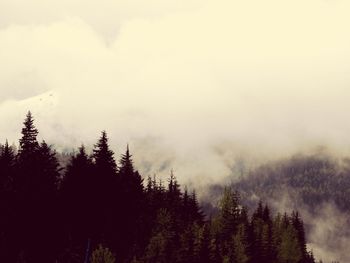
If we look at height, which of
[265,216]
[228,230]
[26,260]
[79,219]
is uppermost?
[265,216]

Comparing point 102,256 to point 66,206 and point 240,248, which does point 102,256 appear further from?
point 240,248

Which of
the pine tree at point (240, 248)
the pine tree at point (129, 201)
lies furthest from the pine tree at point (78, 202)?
the pine tree at point (240, 248)

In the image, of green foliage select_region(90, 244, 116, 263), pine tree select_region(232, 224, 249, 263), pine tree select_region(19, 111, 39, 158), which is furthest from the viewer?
pine tree select_region(232, 224, 249, 263)

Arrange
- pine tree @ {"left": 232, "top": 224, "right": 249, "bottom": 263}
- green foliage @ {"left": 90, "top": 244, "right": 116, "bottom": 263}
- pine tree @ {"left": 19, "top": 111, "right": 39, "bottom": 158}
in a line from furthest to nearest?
1. pine tree @ {"left": 232, "top": 224, "right": 249, "bottom": 263}
2. green foliage @ {"left": 90, "top": 244, "right": 116, "bottom": 263}
3. pine tree @ {"left": 19, "top": 111, "right": 39, "bottom": 158}

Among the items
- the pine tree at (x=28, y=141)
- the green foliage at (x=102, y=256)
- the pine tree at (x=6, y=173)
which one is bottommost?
the green foliage at (x=102, y=256)

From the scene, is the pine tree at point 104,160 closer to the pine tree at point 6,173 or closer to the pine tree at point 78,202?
the pine tree at point 78,202

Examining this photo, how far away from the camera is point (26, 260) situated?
4719 centimetres

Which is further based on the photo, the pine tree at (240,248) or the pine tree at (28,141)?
the pine tree at (240,248)

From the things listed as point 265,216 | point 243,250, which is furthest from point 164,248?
point 265,216

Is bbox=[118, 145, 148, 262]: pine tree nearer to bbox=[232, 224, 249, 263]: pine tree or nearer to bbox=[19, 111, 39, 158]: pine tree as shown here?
bbox=[19, 111, 39, 158]: pine tree

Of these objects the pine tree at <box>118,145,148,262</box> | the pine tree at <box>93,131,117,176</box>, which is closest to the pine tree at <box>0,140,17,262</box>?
the pine tree at <box>93,131,117,176</box>

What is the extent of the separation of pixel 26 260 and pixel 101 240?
686 centimetres

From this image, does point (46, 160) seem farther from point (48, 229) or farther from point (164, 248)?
point (164, 248)

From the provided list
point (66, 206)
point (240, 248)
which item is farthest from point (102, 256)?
point (240, 248)
